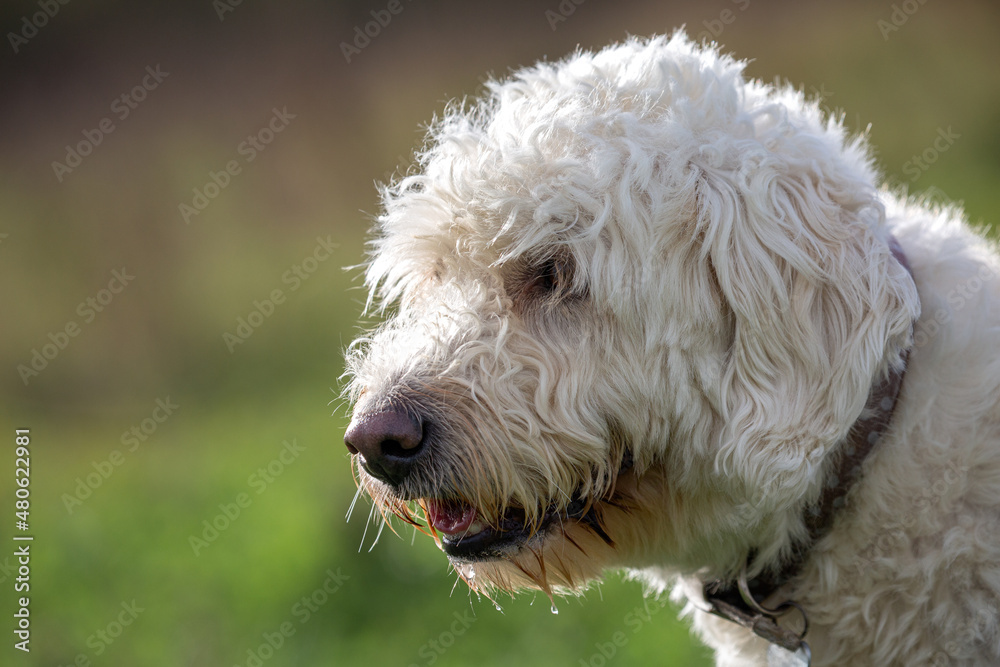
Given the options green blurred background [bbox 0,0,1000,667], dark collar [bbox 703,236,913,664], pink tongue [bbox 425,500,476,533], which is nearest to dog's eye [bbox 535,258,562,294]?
pink tongue [bbox 425,500,476,533]

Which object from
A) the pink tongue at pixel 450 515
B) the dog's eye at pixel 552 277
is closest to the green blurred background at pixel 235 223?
the pink tongue at pixel 450 515

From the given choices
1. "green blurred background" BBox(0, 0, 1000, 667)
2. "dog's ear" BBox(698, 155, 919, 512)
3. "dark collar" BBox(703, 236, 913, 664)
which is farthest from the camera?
"green blurred background" BBox(0, 0, 1000, 667)

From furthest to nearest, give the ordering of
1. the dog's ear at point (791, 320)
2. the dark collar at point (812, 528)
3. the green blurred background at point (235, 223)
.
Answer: the green blurred background at point (235, 223) < the dark collar at point (812, 528) < the dog's ear at point (791, 320)

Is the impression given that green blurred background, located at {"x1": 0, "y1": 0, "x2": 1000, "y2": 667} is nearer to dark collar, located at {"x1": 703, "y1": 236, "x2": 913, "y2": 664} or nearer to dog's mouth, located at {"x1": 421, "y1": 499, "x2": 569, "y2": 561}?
dark collar, located at {"x1": 703, "y1": 236, "x2": 913, "y2": 664}

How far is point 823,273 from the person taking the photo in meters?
2.16

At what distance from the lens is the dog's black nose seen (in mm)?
2168

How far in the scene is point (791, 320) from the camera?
217 cm

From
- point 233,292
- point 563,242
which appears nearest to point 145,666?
point 563,242

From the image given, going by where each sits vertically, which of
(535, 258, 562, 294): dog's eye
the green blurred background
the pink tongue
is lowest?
the green blurred background

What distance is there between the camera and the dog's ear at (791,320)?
2.10 metres

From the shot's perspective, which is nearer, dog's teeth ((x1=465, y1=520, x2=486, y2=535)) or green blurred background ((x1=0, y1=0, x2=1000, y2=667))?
dog's teeth ((x1=465, y1=520, x2=486, y2=535))

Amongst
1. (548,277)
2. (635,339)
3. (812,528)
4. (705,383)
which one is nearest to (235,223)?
(548,277)

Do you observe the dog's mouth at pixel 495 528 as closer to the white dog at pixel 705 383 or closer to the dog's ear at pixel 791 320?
the white dog at pixel 705 383

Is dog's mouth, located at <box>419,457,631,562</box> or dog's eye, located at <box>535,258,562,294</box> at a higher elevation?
dog's eye, located at <box>535,258,562,294</box>
